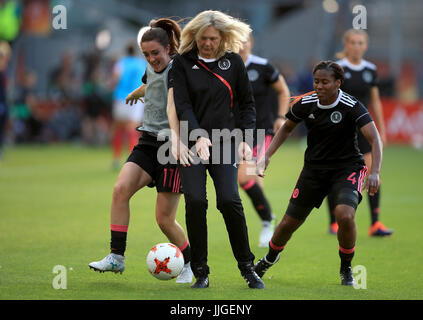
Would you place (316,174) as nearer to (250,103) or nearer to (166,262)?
(250,103)

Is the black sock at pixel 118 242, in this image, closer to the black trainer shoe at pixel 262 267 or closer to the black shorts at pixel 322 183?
the black trainer shoe at pixel 262 267

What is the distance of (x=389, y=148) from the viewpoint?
25.0 metres

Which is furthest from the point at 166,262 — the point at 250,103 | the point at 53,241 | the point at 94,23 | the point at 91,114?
the point at 94,23

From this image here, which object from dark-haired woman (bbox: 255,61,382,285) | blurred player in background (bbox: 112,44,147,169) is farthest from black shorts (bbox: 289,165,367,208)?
blurred player in background (bbox: 112,44,147,169)

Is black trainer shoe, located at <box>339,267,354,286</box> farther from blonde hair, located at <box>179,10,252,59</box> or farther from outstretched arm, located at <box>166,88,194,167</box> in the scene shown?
blonde hair, located at <box>179,10,252,59</box>

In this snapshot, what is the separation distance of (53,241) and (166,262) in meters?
2.80

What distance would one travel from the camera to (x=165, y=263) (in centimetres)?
647

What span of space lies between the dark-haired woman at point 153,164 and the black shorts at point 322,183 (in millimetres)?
1094

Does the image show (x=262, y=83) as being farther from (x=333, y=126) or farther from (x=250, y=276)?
(x=250, y=276)

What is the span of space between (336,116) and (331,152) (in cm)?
32

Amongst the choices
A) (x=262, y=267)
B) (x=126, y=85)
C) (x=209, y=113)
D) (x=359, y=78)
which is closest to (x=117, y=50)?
(x=126, y=85)

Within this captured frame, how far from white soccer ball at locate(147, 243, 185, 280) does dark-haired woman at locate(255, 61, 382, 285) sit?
0.99 metres

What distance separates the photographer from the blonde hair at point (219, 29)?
628 centimetres

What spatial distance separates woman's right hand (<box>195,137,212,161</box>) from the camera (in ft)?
20.1
